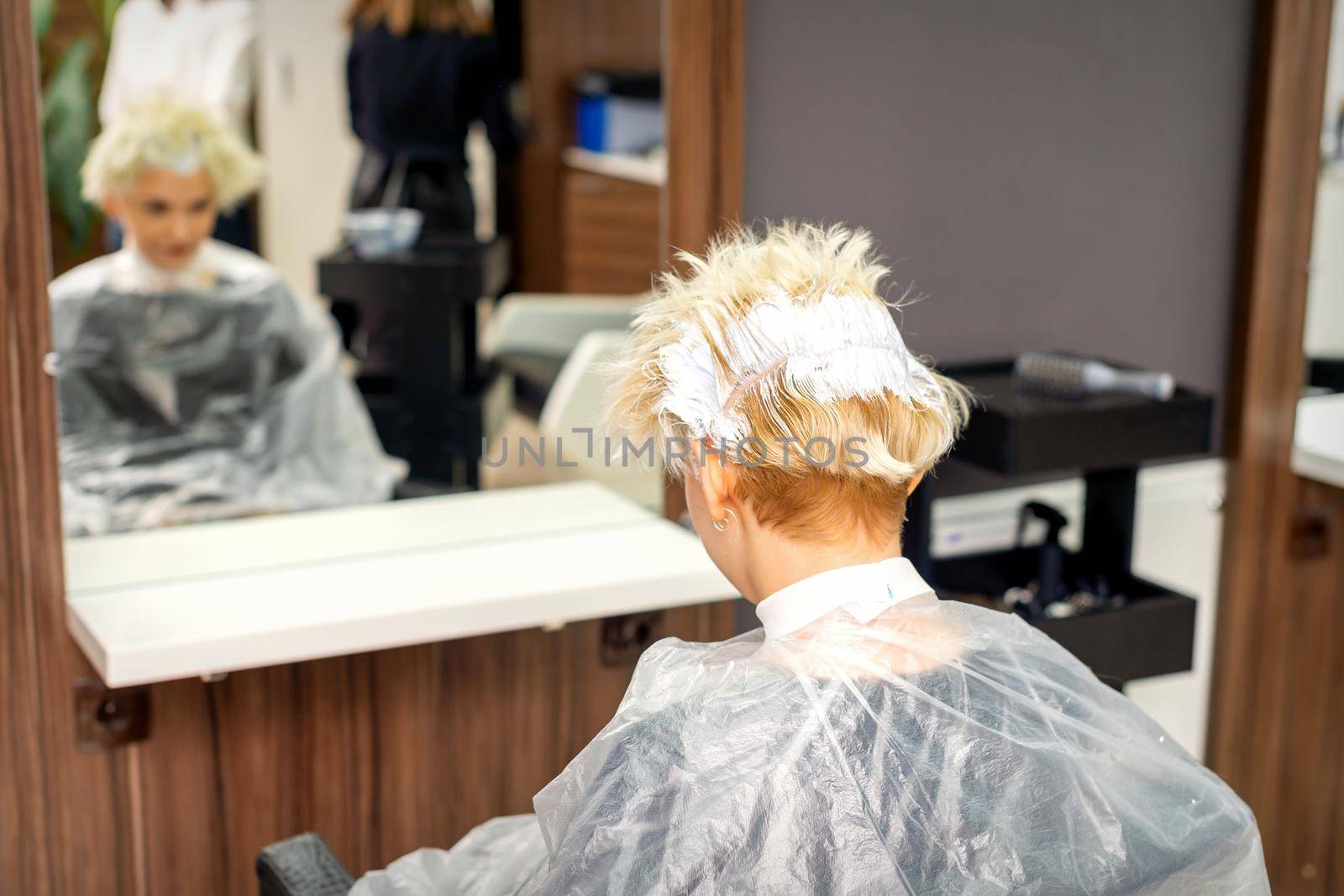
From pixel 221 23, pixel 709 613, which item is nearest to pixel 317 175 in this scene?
pixel 221 23

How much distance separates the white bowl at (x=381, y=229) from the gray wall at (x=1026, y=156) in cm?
49

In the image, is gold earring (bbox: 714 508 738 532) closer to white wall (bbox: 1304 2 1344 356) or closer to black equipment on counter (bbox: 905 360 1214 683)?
black equipment on counter (bbox: 905 360 1214 683)

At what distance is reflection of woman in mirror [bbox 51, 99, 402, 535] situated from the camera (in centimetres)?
171

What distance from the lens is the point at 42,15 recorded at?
1.59m

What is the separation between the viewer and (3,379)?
1.64m

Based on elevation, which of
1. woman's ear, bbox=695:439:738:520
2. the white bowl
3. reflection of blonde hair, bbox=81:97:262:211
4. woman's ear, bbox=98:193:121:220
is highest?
reflection of blonde hair, bbox=81:97:262:211

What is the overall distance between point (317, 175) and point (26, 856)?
900 millimetres

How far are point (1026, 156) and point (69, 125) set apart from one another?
53.9 inches

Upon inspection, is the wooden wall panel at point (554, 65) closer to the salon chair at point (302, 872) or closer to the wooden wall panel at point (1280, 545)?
the salon chair at point (302, 872)

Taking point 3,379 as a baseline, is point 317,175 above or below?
A: above

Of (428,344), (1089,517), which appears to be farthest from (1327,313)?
(428,344)

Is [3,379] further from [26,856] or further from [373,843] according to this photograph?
[373,843]

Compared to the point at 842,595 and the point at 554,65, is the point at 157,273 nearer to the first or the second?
the point at 554,65

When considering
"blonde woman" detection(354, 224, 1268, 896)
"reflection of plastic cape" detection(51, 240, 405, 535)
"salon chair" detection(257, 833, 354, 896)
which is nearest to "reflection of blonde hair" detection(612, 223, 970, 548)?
"blonde woman" detection(354, 224, 1268, 896)
